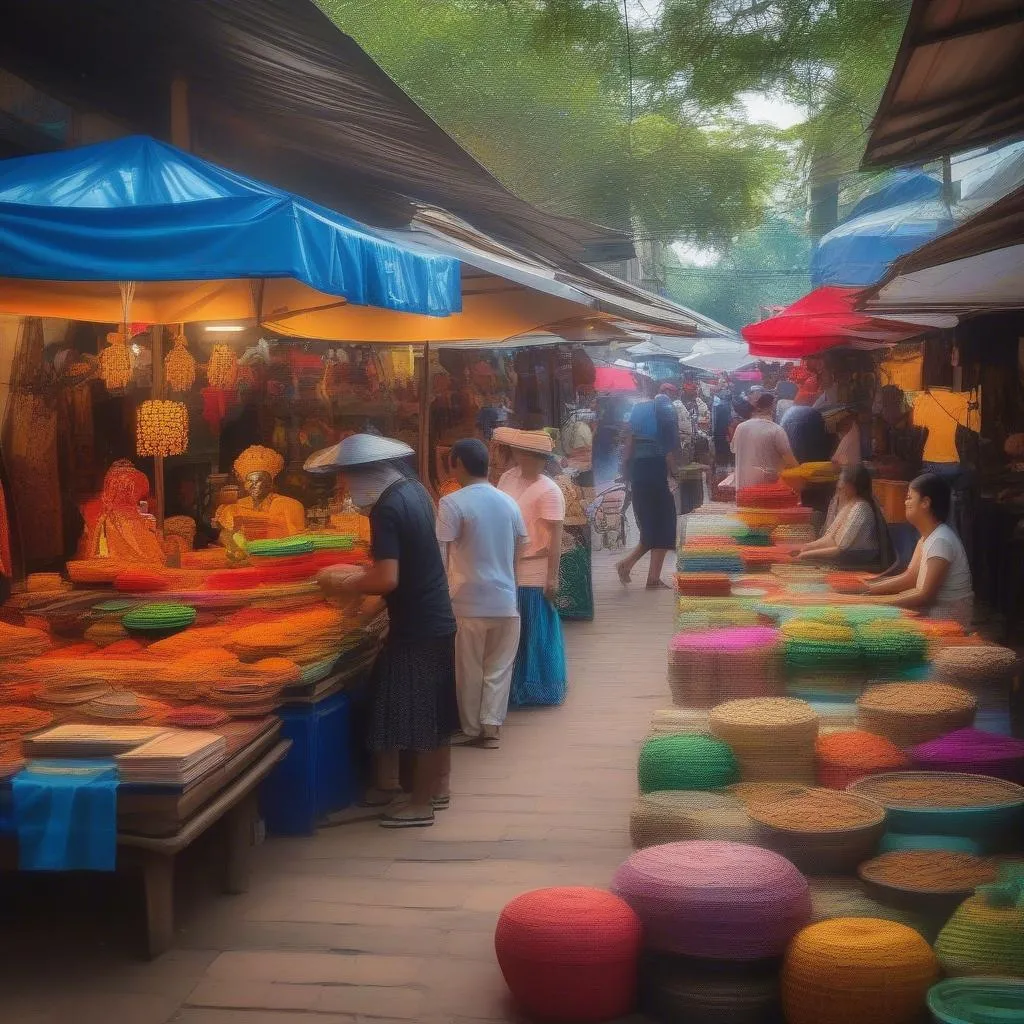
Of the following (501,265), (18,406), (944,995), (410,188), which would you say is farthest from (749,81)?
(944,995)

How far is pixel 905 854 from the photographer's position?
3754mm

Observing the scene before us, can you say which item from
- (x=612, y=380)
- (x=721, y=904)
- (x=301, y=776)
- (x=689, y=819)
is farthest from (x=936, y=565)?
(x=612, y=380)

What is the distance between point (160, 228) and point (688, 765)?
2697 millimetres

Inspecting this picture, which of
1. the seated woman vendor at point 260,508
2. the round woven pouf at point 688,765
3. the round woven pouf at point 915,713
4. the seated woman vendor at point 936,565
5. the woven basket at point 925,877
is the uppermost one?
the seated woman vendor at point 260,508

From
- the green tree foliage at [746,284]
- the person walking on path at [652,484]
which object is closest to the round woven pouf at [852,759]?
the person walking on path at [652,484]

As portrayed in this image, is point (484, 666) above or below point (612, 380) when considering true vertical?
below

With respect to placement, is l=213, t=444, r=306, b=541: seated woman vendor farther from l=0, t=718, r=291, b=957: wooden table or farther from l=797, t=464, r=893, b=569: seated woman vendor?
l=797, t=464, r=893, b=569: seated woman vendor

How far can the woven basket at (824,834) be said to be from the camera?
3.76 meters

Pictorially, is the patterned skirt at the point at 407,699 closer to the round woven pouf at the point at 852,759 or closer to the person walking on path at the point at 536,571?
the round woven pouf at the point at 852,759

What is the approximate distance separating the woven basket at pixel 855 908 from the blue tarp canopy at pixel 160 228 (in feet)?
8.89

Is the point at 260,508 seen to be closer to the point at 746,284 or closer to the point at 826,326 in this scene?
the point at 826,326

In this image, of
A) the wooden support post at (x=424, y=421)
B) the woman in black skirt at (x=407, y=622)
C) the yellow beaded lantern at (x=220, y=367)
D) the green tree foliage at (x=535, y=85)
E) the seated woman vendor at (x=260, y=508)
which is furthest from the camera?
the green tree foliage at (x=535, y=85)

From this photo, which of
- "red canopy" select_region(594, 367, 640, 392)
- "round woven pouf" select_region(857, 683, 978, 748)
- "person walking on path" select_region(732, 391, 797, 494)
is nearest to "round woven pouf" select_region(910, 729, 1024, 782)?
"round woven pouf" select_region(857, 683, 978, 748)

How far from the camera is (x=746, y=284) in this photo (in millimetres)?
70938
